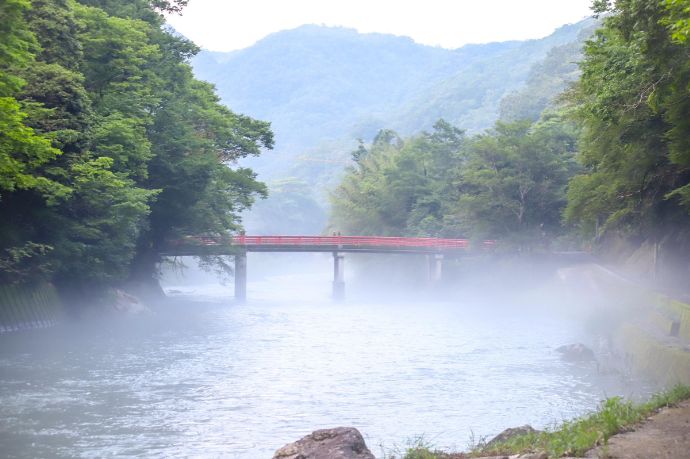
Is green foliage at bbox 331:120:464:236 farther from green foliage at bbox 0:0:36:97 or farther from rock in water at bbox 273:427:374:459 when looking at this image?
rock in water at bbox 273:427:374:459

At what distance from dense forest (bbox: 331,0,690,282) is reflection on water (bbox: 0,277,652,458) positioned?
21.9ft

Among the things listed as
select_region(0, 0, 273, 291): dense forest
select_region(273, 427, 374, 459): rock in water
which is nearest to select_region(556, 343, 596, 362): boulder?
select_region(0, 0, 273, 291): dense forest

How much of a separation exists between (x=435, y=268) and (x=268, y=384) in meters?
48.2

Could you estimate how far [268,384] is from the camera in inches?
1147

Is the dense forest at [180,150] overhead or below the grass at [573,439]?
overhead

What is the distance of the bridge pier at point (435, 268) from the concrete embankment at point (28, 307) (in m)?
37.7

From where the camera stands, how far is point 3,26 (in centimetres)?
2723

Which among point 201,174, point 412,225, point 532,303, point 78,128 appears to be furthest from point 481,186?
point 78,128

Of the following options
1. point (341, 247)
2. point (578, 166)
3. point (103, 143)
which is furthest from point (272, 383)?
point (341, 247)

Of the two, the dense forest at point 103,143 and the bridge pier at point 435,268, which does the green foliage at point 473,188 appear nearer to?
the bridge pier at point 435,268

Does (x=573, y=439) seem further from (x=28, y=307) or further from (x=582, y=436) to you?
(x=28, y=307)

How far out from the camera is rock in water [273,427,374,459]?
12586 mm

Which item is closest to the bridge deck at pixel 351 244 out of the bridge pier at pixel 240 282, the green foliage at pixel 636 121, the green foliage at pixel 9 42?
the bridge pier at pixel 240 282

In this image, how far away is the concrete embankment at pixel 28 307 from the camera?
3881 cm
